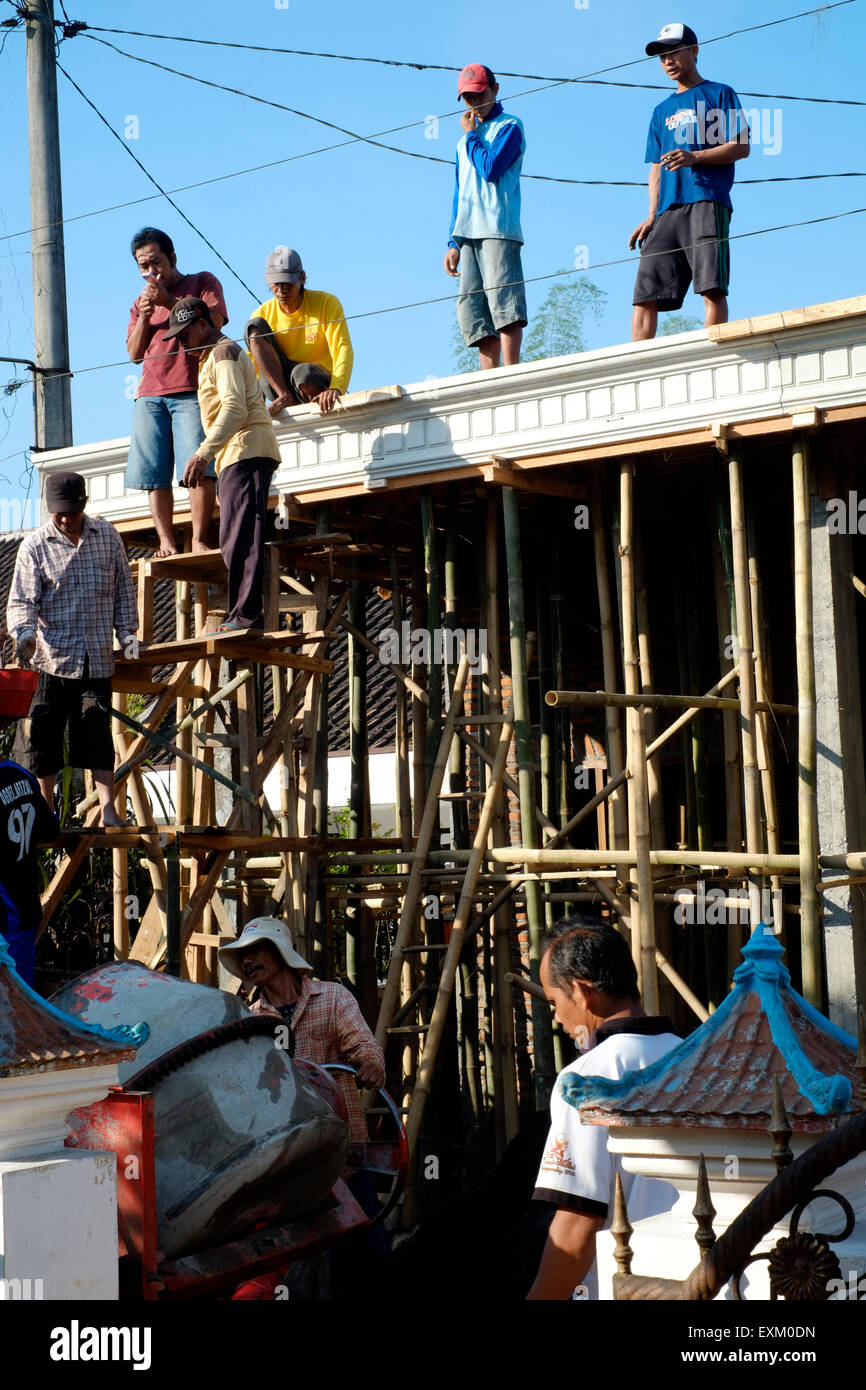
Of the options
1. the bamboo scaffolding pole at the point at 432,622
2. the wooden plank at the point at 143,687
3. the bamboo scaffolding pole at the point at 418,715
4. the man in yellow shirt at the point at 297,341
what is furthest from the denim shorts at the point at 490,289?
the wooden plank at the point at 143,687

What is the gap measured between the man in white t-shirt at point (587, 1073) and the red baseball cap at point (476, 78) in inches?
257

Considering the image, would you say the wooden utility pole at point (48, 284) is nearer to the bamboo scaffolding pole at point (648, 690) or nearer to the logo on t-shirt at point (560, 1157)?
the bamboo scaffolding pole at point (648, 690)

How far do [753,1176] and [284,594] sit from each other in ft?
25.1

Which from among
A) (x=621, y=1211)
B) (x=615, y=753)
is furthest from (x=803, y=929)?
(x=621, y=1211)

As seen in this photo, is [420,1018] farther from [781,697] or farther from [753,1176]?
[753,1176]

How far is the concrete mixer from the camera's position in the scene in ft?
15.6

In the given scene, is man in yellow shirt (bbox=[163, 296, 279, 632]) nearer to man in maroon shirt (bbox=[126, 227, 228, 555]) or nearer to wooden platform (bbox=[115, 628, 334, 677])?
wooden platform (bbox=[115, 628, 334, 677])

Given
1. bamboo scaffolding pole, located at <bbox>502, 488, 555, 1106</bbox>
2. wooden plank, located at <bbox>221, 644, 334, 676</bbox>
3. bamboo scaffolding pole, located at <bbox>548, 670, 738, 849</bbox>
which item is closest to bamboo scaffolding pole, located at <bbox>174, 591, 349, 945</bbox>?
wooden plank, located at <bbox>221, 644, 334, 676</bbox>

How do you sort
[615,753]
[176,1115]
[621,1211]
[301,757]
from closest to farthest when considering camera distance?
1. [621,1211]
2. [176,1115]
3. [615,753]
4. [301,757]

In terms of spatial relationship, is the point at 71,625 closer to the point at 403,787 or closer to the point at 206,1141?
the point at 403,787

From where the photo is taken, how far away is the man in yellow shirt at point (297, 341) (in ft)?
33.4

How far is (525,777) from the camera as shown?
359 inches

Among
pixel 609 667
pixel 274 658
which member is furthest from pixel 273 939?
pixel 609 667

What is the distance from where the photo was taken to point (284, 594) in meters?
10.5
